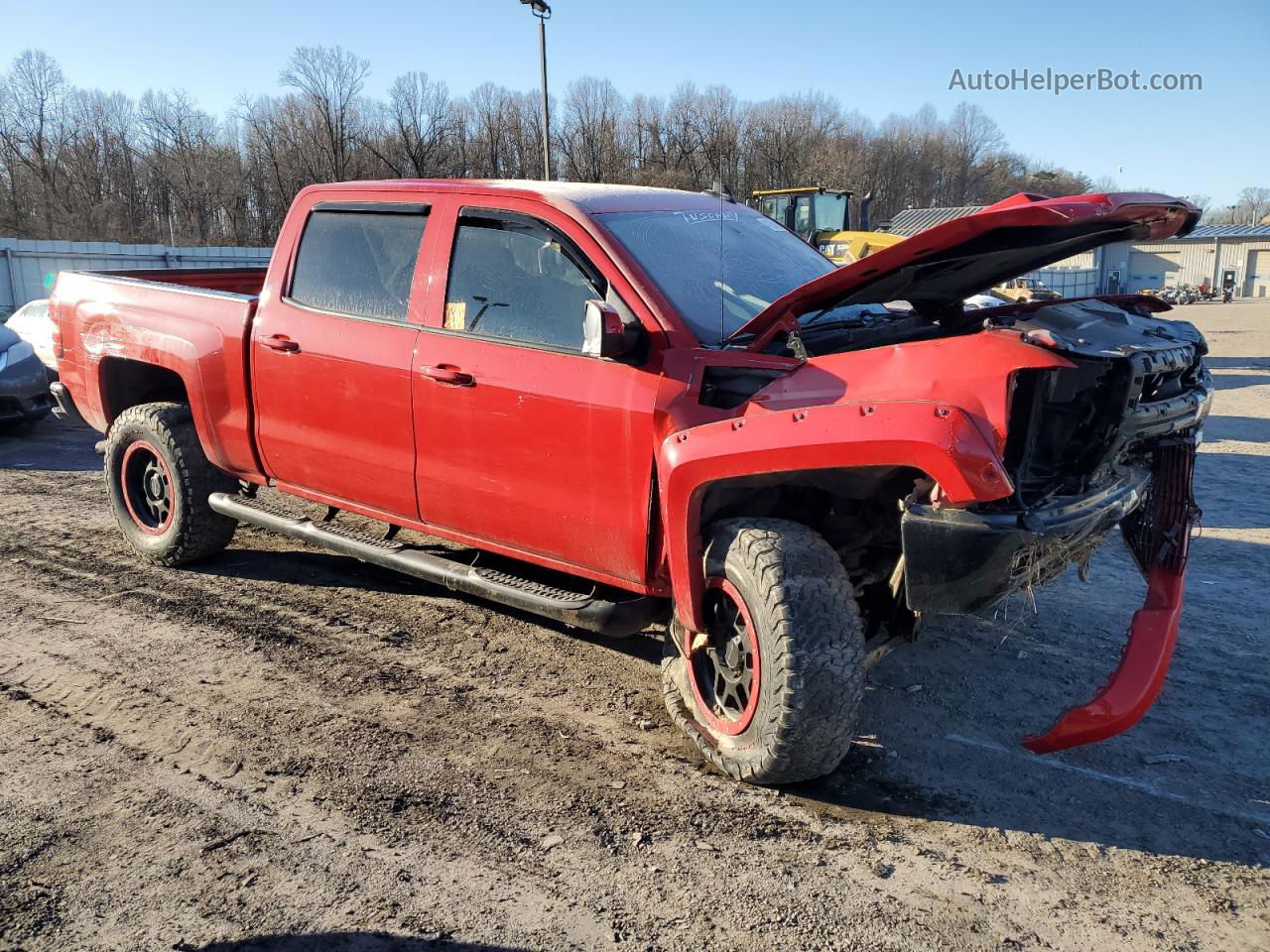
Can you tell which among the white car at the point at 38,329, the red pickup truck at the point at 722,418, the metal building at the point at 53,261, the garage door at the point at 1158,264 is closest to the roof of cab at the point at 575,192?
the red pickup truck at the point at 722,418

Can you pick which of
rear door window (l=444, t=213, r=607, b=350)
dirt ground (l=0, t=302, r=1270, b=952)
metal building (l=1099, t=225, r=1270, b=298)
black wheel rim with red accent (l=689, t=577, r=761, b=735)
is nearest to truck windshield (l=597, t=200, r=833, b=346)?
rear door window (l=444, t=213, r=607, b=350)

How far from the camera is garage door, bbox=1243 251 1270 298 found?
6284 centimetres

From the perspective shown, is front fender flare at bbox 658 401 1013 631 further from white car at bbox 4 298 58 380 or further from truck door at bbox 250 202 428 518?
white car at bbox 4 298 58 380

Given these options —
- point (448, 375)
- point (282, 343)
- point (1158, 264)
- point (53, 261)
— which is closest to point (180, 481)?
point (282, 343)

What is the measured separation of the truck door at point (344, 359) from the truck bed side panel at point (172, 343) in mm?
165

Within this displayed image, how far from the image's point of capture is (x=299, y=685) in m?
4.18

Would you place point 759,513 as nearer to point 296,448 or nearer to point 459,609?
point 459,609

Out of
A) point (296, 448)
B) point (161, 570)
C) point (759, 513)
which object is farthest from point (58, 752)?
point (759, 513)

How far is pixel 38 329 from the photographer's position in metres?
11.8

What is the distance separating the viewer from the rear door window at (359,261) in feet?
14.7

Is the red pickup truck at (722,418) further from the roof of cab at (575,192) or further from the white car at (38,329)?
the white car at (38,329)

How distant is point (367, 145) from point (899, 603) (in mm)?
46657

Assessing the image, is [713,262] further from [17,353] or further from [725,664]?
[17,353]

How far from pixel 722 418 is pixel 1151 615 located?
6.08 ft
